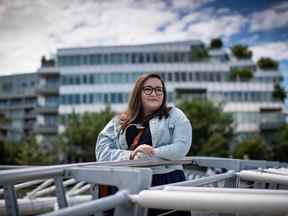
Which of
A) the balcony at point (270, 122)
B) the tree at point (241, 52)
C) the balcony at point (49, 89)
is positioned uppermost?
the tree at point (241, 52)

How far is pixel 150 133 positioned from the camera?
242 centimetres

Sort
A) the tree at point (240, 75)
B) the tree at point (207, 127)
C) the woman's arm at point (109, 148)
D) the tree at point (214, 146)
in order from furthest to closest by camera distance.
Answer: the tree at point (240, 75) < the tree at point (207, 127) < the tree at point (214, 146) < the woman's arm at point (109, 148)

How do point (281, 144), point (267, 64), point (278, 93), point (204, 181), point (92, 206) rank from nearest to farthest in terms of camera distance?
point (92, 206)
point (204, 181)
point (281, 144)
point (278, 93)
point (267, 64)

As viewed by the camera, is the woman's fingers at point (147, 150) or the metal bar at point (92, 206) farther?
the woman's fingers at point (147, 150)

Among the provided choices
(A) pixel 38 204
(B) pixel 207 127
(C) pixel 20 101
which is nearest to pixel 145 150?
(A) pixel 38 204

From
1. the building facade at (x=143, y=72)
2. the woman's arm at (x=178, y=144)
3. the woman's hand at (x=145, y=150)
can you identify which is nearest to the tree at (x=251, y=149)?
the building facade at (x=143, y=72)

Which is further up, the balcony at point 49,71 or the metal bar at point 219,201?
the balcony at point 49,71

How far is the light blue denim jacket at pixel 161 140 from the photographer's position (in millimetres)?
2256

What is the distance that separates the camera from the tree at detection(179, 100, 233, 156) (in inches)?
1193

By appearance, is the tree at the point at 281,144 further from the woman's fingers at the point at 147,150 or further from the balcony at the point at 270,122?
the woman's fingers at the point at 147,150

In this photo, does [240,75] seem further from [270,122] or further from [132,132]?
[132,132]

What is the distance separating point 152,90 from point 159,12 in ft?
180

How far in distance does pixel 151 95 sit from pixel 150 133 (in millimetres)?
255

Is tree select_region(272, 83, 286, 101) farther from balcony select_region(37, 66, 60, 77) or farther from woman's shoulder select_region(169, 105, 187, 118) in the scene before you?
woman's shoulder select_region(169, 105, 187, 118)
